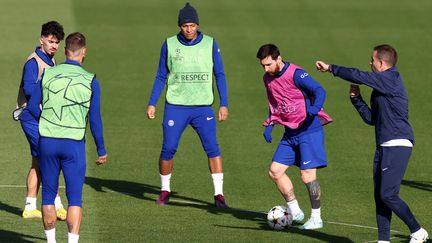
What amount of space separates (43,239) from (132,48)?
15828 millimetres

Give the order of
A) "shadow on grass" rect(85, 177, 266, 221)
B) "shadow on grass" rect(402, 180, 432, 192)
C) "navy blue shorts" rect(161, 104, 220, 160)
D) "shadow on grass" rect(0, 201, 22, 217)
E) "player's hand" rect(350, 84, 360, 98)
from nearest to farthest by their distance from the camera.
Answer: "player's hand" rect(350, 84, 360, 98), "shadow on grass" rect(0, 201, 22, 217), "shadow on grass" rect(85, 177, 266, 221), "navy blue shorts" rect(161, 104, 220, 160), "shadow on grass" rect(402, 180, 432, 192)

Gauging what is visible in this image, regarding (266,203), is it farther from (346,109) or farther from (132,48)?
(132,48)

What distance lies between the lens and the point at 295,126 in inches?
695

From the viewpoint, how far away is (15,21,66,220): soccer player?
17.1m

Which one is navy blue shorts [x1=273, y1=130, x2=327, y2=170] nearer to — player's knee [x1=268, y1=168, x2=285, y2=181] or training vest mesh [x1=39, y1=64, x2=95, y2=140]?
player's knee [x1=268, y1=168, x2=285, y2=181]

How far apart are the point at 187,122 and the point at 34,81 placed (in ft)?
9.55

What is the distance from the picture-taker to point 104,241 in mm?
16641

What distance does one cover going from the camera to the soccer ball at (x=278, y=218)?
57.2ft

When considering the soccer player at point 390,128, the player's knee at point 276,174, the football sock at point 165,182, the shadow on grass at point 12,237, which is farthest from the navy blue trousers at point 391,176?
the shadow on grass at point 12,237

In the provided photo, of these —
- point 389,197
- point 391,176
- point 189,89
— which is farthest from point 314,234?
point 189,89

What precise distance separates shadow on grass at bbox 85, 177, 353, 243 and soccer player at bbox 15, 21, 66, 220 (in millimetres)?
2008

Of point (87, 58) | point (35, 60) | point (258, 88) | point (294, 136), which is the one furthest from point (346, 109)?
A: point (35, 60)

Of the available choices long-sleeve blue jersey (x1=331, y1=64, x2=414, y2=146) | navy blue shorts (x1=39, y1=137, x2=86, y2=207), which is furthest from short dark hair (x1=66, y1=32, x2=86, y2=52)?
long-sleeve blue jersey (x1=331, y1=64, x2=414, y2=146)

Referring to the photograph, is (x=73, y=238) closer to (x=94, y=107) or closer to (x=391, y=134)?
(x=94, y=107)
